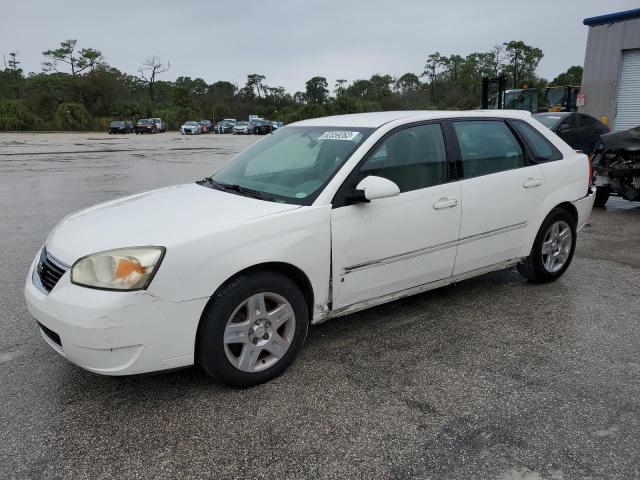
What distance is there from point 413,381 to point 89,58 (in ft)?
309

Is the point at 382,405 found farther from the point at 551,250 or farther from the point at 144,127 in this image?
the point at 144,127

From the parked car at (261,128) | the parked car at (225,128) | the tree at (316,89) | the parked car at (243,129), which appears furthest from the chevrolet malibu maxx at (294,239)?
the tree at (316,89)

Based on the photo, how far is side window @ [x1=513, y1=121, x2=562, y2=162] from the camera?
4652 mm

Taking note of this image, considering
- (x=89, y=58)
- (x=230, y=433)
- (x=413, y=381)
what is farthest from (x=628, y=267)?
(x=89, y=58)

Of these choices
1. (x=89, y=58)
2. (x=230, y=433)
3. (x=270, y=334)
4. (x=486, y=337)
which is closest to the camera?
(x=230, y=433)

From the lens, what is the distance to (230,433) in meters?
2.70

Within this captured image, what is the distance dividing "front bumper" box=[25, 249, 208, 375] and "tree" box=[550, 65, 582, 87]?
83333 millimetres

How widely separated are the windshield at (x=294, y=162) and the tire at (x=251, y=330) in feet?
2.00

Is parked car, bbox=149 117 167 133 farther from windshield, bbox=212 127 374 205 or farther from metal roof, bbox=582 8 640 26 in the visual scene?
windshield, bbox=212 127 374 205

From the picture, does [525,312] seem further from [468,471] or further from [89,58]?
[89,58]

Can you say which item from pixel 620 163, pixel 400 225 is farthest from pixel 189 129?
pixel 400 225

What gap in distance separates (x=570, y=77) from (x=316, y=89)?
46.8m

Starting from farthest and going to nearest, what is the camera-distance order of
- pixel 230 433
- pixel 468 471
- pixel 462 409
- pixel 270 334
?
pixel 270 334 < pixel 462 409 < pixel 230 433 < pixel 468 471

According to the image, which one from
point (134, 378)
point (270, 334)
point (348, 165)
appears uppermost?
point (348, 165)
